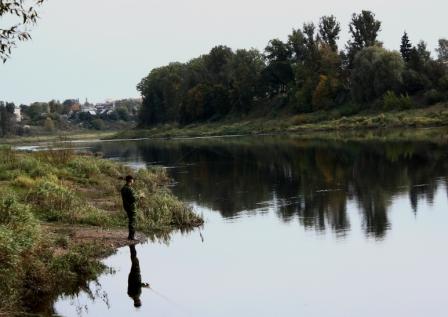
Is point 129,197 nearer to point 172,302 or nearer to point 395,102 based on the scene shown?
point 172,302

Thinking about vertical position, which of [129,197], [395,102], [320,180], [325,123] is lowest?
[320,180]

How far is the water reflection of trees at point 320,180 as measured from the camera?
92.6ft

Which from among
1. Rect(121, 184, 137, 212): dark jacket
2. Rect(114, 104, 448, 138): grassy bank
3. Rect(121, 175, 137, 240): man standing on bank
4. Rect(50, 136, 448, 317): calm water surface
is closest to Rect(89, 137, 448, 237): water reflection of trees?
Rect(50, 136, 448, 317): calm water surface

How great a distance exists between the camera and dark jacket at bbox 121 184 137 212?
2222cm

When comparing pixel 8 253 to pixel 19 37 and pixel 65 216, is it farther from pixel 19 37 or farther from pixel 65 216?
pixel 65 216

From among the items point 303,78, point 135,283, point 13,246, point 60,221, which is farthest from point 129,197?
point 303,78

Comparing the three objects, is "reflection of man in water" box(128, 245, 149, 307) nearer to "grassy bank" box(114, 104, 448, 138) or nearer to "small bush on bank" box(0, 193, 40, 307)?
"small bush on bank" box(0, 193, 40, 307)

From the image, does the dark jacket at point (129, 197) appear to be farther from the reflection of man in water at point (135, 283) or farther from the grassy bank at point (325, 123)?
the grassy bank at point (325, 123)

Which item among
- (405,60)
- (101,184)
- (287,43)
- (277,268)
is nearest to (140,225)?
(277,268)

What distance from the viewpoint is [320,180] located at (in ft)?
128

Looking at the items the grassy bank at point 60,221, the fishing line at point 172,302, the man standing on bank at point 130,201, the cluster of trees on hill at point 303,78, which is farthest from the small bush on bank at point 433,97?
the fishing line at point 172,302

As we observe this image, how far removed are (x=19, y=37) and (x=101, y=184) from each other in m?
23.9

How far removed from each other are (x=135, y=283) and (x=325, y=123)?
8592cm

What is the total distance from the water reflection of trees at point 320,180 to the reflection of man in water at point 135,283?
7138mm
